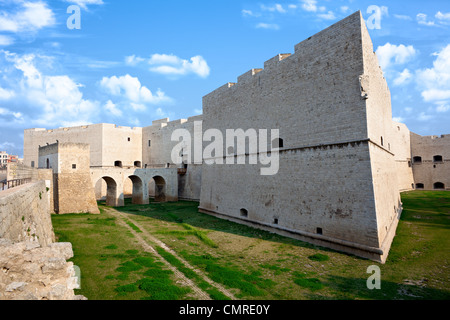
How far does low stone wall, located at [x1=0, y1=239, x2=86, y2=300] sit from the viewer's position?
Result: 3474 millimetres

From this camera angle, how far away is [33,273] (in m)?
3.77

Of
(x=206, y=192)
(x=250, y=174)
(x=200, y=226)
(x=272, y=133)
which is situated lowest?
(x=200, y=226)

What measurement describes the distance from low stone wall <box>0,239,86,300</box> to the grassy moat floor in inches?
126

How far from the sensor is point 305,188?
12000 millimetres

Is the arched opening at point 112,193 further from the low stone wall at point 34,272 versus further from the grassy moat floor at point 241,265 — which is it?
the low stone wall at point 34,272

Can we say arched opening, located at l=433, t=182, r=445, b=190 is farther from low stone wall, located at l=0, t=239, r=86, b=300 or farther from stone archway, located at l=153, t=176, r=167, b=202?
low stone wall, located at l=0, t=239, r=86, b=300

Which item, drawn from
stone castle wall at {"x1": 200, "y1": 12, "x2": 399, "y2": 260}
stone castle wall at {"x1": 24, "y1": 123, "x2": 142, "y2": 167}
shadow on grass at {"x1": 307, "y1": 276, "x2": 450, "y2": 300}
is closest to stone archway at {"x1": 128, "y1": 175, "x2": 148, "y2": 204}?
stone castle wall at {"x1": 24, "y1": 123, "x2": 142, "y2": 167}

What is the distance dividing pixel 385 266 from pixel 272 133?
25.7ft

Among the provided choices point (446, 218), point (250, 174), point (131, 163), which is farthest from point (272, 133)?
point (131, 163)

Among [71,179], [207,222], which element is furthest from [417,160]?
[71,179]

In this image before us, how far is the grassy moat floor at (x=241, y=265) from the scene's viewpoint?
712 cm

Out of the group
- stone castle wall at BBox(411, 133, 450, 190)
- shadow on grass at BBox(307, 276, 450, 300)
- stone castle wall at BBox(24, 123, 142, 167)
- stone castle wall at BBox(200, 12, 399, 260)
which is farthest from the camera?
stone castle wall at BBox(24, 123, 142, 167)

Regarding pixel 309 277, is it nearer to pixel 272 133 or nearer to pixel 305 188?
pixel 305 188

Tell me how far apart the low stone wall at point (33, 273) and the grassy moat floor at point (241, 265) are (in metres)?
3.21
